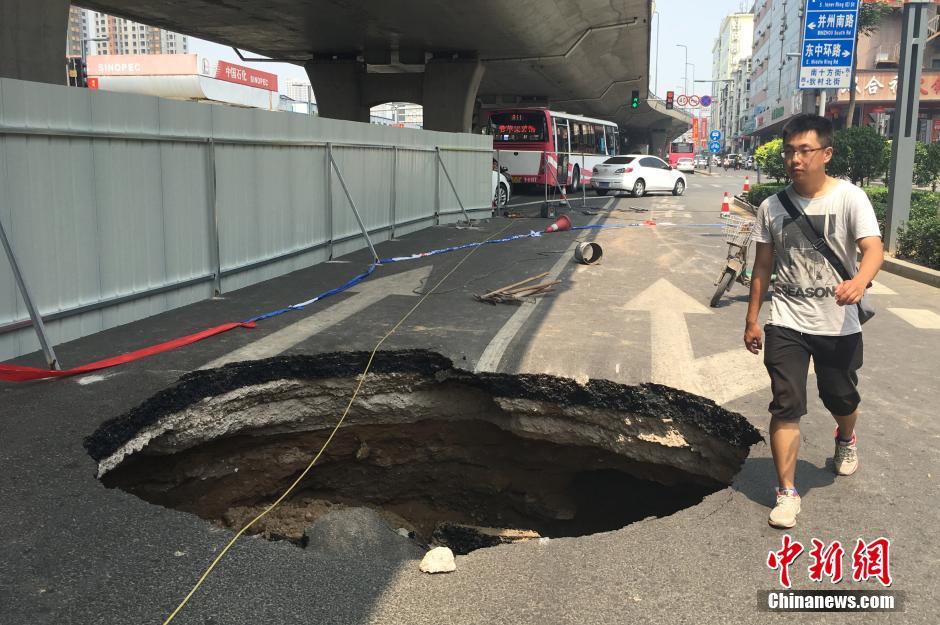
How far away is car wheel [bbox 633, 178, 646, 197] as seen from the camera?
93.8 ft

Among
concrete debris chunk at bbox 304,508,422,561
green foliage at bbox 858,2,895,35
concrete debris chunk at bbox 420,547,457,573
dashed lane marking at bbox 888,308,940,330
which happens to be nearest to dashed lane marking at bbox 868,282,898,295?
dashed lane marking at bbox 888,308,940,330

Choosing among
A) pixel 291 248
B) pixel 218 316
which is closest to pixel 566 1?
pixel 291 248

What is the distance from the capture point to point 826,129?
11.3ft

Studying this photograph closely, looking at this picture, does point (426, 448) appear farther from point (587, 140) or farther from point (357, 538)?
point (587, 140)

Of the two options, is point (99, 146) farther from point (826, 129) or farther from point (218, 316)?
point (826, 129)

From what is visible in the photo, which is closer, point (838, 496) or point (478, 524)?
point (838, 496)

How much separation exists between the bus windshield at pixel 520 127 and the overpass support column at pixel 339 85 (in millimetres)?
5750

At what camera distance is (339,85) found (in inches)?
1170

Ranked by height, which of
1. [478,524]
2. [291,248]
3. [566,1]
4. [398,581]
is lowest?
[478,524]

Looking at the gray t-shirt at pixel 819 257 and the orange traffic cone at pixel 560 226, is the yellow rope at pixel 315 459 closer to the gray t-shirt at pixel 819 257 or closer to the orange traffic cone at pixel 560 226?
the gray t-shirt at pixel 819 257

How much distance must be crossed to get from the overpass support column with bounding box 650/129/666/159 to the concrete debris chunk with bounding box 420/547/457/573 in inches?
3550

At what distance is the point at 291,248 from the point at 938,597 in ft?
28.7

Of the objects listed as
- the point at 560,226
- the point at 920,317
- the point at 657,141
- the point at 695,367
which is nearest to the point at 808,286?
the point at 695,367

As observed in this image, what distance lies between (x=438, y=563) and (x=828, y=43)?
16.3 m
